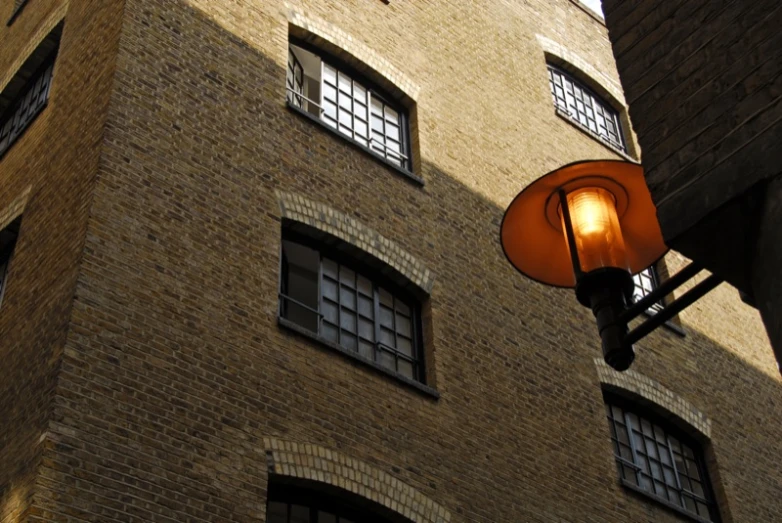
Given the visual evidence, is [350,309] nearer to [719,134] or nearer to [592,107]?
[719,134]

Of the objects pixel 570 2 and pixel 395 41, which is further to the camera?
pixel 570 2

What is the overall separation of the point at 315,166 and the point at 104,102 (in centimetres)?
249

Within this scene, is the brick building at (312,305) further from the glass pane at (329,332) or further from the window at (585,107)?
the window at (585,107)

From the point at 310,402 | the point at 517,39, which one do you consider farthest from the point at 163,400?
the point at 517,39

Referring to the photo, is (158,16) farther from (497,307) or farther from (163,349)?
(497,307)

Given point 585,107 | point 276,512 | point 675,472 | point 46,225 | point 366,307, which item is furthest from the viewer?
point 585,107

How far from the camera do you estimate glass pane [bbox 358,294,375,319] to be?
11719 millimetres

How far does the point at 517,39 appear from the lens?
57.0 ft

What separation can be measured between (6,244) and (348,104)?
4.50 m

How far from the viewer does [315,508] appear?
9.84 meters

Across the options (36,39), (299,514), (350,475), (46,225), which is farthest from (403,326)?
(36,39)

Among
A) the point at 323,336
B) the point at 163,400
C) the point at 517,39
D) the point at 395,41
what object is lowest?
the point at 163,400

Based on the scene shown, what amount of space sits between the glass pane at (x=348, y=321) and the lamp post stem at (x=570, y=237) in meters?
5.67

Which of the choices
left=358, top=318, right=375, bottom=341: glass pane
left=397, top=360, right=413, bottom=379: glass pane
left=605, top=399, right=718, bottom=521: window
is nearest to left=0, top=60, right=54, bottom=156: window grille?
left=358, top=318, right=375, bottom=341: glass pane
